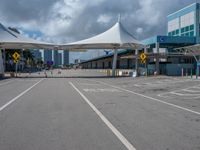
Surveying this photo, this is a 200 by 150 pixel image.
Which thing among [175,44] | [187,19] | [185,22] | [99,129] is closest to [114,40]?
[175,44]

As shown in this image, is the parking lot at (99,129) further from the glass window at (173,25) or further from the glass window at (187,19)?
the glass window at (173,25)

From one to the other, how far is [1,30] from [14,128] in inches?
1908

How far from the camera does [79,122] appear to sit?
10422mm

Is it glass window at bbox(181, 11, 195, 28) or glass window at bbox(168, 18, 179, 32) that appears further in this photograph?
glass window at bbox(168, 18, 179, 32)

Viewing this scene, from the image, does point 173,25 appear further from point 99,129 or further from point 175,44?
point 99,129

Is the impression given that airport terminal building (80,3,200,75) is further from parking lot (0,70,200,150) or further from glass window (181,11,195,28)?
parking lot (0,70,200,150)

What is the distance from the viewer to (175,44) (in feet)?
238

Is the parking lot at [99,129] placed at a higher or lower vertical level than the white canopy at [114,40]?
lower

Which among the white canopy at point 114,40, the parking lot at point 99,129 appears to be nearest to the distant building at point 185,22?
the white canopy at point 114,40

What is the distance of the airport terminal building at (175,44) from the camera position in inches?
2443

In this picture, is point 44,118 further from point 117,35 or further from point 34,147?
point 117,35

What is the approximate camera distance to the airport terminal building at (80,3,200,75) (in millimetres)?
62062

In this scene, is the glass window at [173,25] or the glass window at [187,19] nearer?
the glass window at [187,19]

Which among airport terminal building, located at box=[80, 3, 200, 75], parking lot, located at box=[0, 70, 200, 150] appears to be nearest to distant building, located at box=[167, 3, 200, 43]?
airport terminal building, located at box=[80, 3, 200, 75]
